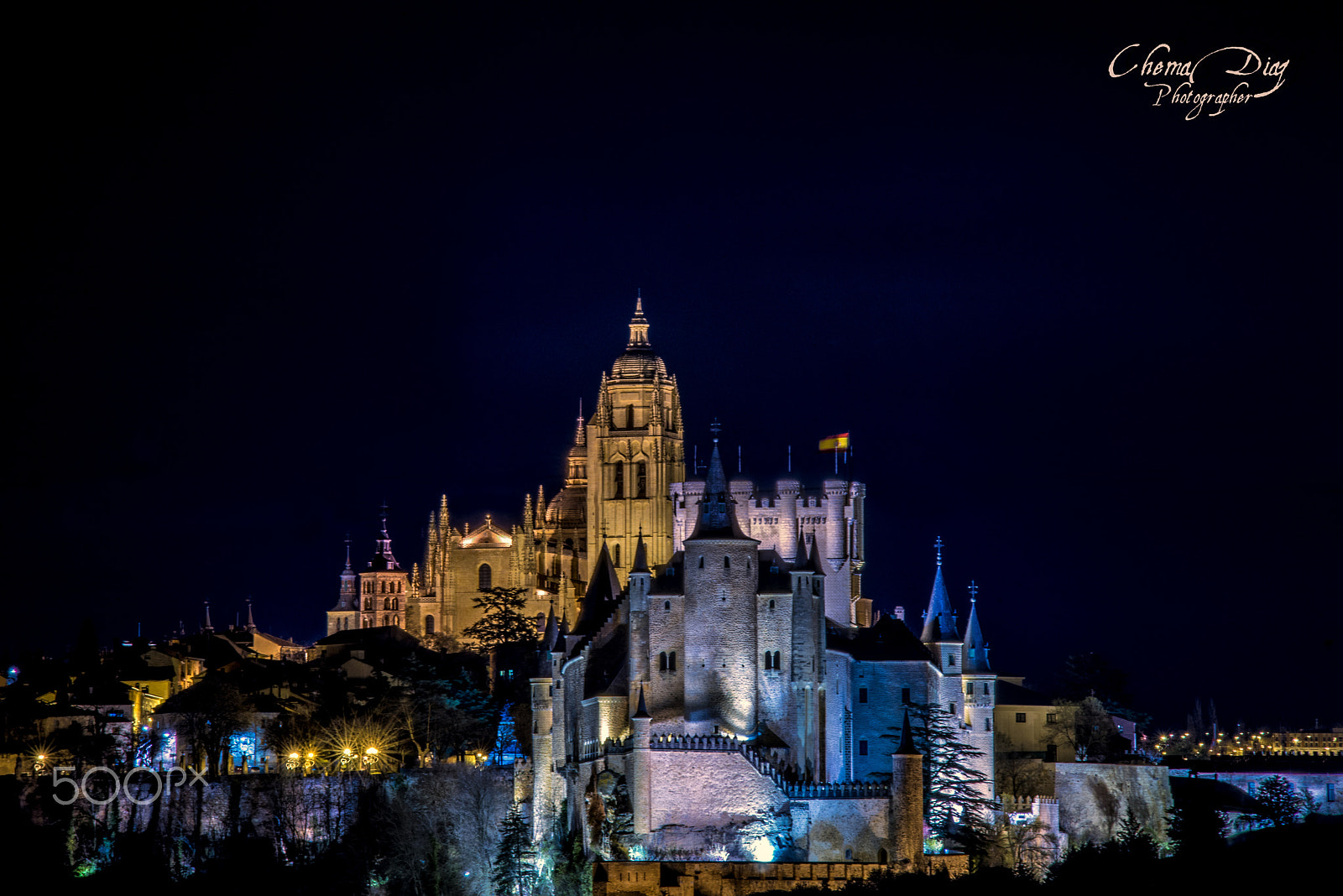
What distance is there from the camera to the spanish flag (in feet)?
337

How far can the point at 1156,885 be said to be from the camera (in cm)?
7006

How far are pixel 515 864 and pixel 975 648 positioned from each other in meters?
20.5

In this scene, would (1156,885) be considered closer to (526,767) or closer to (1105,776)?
(1105,776)

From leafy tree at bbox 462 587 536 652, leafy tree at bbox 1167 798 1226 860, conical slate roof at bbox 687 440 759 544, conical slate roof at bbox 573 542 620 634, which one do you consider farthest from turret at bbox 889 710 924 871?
leafy tree at bbox 462 587 536 652

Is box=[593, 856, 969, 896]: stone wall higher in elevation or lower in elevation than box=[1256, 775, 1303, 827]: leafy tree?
lower

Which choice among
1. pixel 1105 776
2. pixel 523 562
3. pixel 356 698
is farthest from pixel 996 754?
pixel 523 562

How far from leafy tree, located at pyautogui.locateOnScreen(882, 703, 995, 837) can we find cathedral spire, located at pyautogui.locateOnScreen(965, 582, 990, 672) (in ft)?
14.2

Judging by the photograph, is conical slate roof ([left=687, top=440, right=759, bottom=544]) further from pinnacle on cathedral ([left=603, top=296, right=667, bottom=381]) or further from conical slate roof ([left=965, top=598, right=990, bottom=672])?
pinnacle on cathedral ([left=603, top=296, right=667, bottom=381])

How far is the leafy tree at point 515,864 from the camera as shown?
73812 mm

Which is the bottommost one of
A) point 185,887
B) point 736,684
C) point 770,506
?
point 185,887

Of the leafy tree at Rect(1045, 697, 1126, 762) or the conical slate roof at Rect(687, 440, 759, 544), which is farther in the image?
the leafy tree at Rect(1045, 697, 1126, 762)

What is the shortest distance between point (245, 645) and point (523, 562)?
2224 centimetres

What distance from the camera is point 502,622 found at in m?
113

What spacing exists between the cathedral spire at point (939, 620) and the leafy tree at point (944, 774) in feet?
13.6
